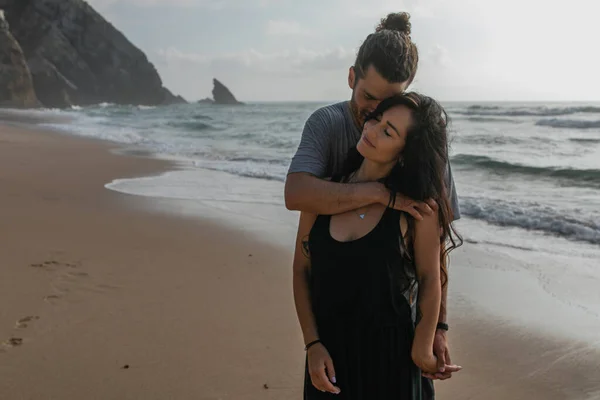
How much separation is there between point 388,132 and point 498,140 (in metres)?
17.9

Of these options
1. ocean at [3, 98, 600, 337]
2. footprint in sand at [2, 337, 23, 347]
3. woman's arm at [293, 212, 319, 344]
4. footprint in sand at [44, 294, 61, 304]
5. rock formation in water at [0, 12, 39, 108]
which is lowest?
footprint in sand at [2, 337, 23, 347]

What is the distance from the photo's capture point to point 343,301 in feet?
5.32

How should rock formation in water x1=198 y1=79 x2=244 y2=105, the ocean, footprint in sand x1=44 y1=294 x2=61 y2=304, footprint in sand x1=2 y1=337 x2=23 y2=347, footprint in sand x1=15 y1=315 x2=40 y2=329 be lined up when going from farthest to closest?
rock formation in water x1=198 y1=79 x2=244 y2=105, the ocean, footprint in sand x1=44 y1=294 x2=61 y2=304, footprint in sand x1=15 y1=315 x2=40 y2=329, footprint in sand x1=2 y1=337 x2=23 y2=347

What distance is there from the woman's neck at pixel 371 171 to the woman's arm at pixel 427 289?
192 millimetres

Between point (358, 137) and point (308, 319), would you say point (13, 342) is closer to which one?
point (308, 319)

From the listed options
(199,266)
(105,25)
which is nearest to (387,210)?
(199,266)

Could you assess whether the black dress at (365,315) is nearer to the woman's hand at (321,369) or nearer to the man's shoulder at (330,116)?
the woman's hand at (321,369)

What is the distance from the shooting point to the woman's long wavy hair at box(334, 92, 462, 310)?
153 cm

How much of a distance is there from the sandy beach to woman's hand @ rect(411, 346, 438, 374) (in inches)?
58.2

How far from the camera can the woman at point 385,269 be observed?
1544 millimetres

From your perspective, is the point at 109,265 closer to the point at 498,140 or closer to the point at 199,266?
the point at 199,266

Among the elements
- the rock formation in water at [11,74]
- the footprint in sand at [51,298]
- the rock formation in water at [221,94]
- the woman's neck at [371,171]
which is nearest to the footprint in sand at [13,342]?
the footprint in sand at [51,298]

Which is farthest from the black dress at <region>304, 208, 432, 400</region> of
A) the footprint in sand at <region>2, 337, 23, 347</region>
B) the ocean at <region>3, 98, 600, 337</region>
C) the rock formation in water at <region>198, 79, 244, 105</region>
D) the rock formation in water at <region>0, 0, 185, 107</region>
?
the rock formation in water at <region>198, 79, 244, 105</region>

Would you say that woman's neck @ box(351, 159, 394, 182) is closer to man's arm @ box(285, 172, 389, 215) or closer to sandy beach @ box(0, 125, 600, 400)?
man's arm @ box(285, 172, 389, 215)
